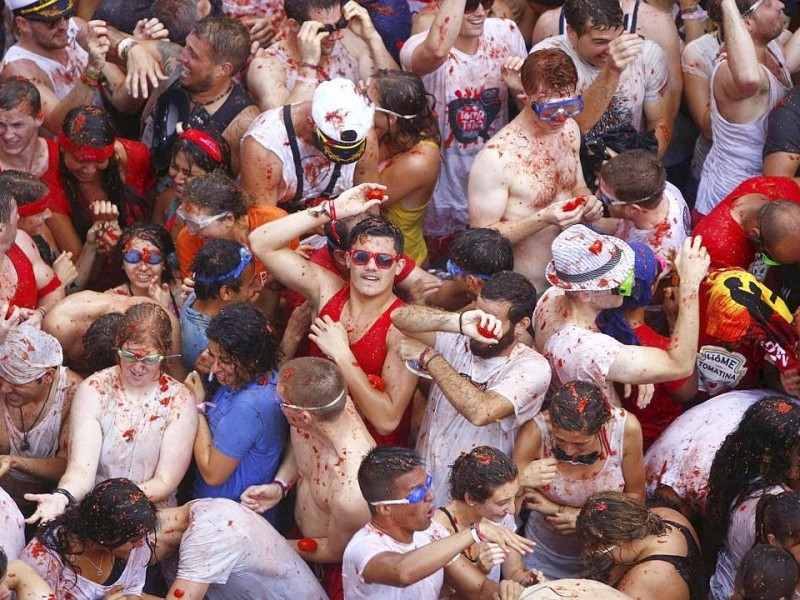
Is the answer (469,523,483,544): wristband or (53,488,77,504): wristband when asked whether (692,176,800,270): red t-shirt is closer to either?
(469,523,483,544): wristband

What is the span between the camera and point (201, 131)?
701cm

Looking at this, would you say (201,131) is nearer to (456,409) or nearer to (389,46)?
(389,46)

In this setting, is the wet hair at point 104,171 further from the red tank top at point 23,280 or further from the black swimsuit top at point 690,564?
the black swimsuit top at point 690,564

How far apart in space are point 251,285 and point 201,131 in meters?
1.15

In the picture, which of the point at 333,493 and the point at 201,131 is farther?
the point at 201,131

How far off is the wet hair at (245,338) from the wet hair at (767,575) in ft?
7.09

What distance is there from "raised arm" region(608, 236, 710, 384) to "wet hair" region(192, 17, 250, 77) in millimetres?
2729

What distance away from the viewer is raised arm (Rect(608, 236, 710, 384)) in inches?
222

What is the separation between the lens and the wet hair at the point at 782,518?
4.96 meters

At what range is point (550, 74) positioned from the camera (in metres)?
6.44

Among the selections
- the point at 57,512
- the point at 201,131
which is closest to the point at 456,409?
the point at 57,512

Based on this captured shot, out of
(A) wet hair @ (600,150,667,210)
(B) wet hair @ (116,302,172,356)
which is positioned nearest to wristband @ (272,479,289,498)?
(B) wet hair @ (116,302,172,356)

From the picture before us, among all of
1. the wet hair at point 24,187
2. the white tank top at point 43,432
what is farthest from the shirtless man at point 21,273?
the white tank top at point 43,432

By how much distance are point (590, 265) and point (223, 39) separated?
2487 millimetres
